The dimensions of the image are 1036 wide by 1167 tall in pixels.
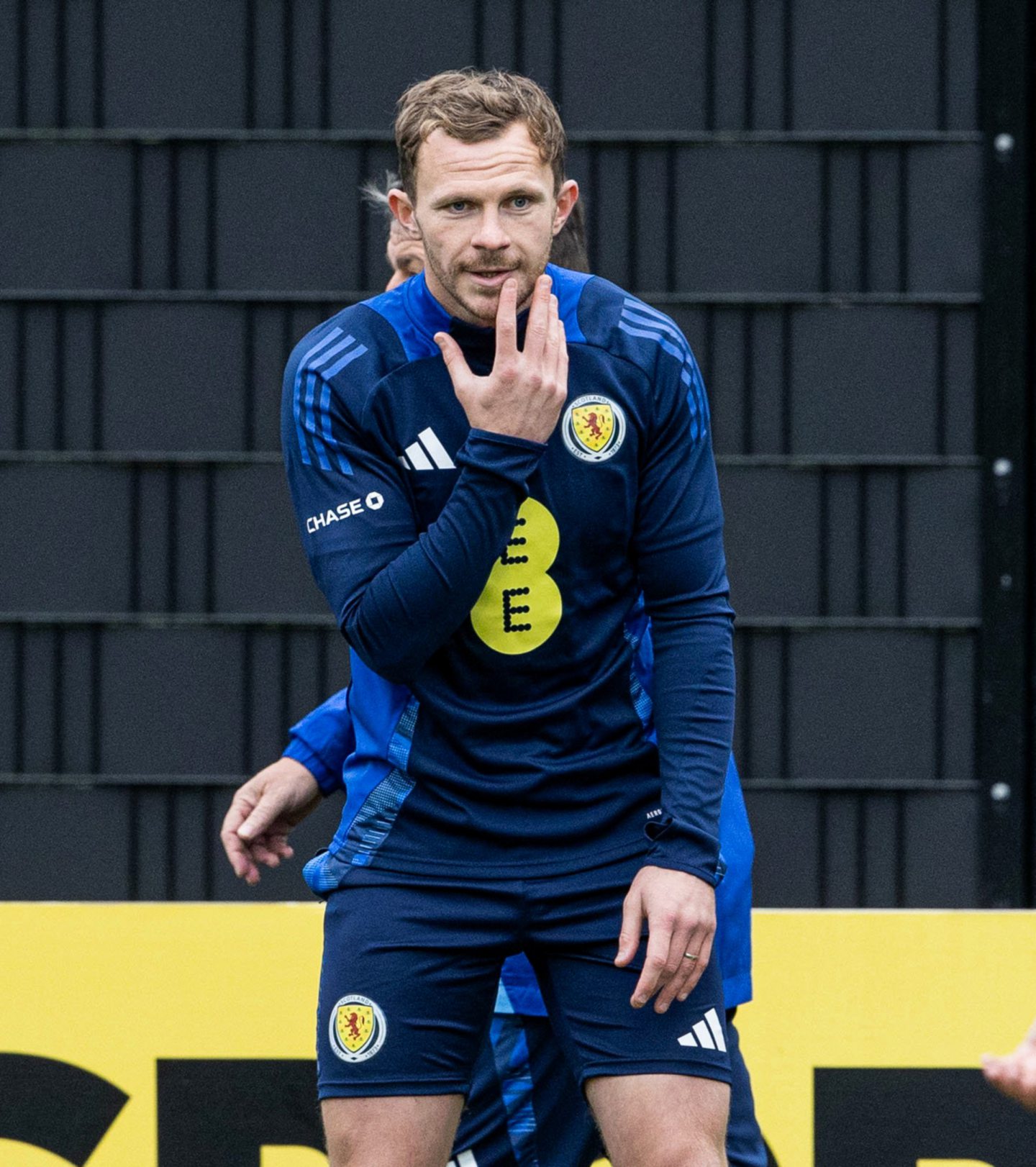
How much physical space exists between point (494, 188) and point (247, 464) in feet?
6.30

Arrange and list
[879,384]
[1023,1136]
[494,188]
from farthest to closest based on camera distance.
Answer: [879,384]
[1023,1136]
[494,188]

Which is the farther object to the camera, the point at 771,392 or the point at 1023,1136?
the point at 771,392

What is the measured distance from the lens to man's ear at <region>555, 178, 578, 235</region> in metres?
2.09

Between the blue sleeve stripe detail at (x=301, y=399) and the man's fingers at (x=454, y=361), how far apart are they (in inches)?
5.7

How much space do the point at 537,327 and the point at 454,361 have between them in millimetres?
97

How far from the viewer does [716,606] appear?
207 centimetres

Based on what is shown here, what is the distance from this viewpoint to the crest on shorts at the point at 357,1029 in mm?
2002

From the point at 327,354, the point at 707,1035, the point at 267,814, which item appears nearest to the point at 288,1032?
the point at 267,814

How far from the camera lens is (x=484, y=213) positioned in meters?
1.98

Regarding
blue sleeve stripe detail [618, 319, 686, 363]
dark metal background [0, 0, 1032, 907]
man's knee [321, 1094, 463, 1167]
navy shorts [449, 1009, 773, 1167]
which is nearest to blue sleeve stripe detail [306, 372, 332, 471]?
blue sleeve stripe detail [618, 319, 686, 363]

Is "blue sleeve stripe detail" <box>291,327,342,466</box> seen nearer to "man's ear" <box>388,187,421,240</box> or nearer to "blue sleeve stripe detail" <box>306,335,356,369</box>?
"blue sleeve stripe detail" <box>306,335,356,369</box>

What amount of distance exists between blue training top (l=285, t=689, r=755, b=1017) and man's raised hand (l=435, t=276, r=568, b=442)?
526 mm

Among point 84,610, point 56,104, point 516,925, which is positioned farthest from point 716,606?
point 56,104

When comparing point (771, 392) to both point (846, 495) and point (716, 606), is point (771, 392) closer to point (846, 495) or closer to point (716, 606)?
point (846, 495)
